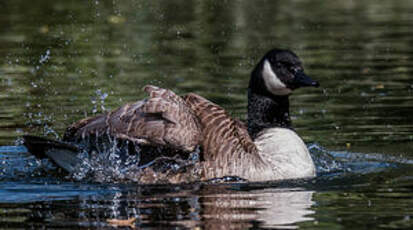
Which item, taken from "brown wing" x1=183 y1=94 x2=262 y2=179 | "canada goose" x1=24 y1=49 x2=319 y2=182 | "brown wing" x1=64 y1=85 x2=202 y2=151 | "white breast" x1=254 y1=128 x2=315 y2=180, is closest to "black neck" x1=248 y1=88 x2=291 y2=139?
"canada goose" x1=24 y1=49 x2=319 y2=182

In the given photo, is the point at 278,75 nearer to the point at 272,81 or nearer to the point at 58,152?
the point at 272,81

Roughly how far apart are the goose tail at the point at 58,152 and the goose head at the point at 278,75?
226 cm

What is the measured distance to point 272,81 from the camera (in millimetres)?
9969

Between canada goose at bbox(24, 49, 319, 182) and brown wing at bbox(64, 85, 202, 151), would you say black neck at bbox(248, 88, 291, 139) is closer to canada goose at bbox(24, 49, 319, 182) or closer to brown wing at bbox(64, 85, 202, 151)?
canada goose at bbox(24, 49, 319, 182)

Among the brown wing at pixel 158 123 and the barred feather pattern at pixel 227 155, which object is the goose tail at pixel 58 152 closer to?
the brown wing at pixel 158 123

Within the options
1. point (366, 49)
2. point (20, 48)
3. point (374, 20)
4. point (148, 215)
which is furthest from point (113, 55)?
point (148, 215)

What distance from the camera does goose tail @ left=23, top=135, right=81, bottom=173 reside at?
9.78 metres

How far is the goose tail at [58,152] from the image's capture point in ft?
32.1

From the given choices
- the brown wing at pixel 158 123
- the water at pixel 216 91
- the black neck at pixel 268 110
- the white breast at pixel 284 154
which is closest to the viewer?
the water at pixel 216 91

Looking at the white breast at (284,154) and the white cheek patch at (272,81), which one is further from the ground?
the white cheek patch at (272,81)

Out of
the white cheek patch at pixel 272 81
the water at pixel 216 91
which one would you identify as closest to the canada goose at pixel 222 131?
the white cheek patch at pixel 272 81

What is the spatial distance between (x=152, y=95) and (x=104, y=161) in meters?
1.04

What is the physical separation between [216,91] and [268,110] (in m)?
5.32

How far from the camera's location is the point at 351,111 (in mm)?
13711
